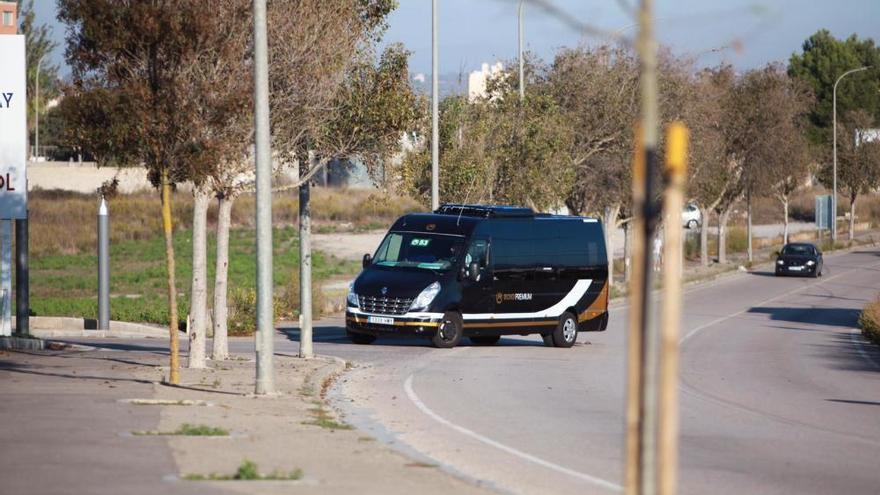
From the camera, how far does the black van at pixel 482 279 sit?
2505 centimetres

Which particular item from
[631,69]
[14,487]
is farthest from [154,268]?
[14,487]

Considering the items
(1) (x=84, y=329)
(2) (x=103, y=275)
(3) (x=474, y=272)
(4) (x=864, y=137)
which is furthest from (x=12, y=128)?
(4) (x=864, y=137)

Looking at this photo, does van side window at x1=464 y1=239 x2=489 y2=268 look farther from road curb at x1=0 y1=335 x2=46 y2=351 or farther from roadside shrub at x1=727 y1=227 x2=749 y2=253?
roadside shrub at x1=727 y1=227 x2=749 y2=253

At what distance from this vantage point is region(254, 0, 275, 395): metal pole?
1520cm

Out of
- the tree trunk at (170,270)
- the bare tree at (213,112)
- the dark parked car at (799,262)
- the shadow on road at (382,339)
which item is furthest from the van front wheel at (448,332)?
the dark parked car at (799,262)

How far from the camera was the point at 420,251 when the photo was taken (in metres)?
26.1

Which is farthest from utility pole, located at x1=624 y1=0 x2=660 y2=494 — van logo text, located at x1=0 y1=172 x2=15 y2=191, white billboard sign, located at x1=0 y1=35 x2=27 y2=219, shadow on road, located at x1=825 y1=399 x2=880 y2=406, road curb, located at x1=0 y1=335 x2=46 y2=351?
van logo text, located at x1=0 y1=172 x2=15 y2=191

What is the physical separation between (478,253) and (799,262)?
33694 mm

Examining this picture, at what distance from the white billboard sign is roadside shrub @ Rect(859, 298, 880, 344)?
1903cm

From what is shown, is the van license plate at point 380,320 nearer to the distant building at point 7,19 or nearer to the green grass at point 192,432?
the distant building at point 7,19

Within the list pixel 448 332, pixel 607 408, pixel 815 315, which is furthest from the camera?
pixel 815 315

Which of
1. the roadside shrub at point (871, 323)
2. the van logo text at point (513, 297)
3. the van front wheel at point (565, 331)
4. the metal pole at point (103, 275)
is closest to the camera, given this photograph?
the van logo text at point (513, 297)

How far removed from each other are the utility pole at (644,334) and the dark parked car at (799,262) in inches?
2047

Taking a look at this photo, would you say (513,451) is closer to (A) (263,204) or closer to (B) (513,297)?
(A) (263,204)
